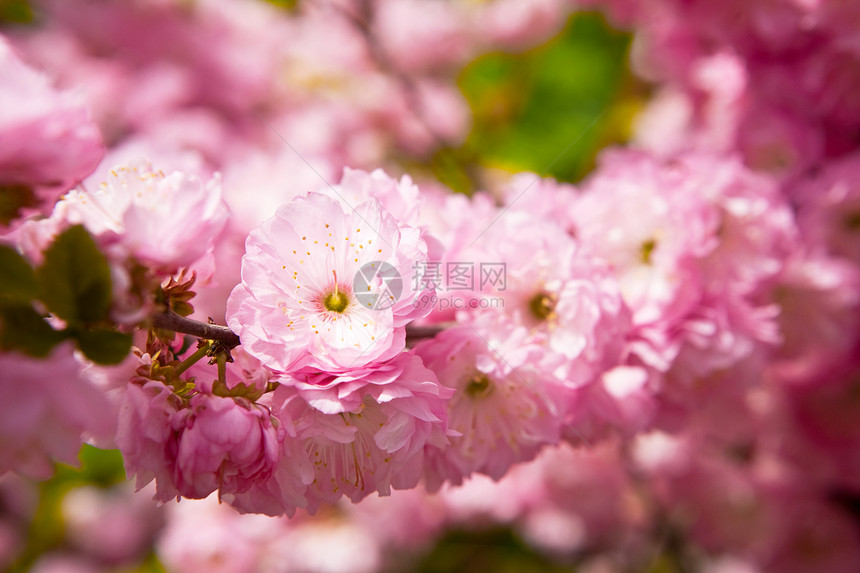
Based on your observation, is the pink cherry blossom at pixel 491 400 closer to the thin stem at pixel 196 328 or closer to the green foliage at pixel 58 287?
the thin stem at pixel 196 328

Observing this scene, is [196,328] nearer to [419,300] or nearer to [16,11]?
[419,300]

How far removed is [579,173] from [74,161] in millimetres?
1126

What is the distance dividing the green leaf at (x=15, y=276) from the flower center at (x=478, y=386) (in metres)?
0.38

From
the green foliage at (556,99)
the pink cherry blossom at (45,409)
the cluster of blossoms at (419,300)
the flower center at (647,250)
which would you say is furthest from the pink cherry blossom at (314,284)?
the green foliage at (556,99)

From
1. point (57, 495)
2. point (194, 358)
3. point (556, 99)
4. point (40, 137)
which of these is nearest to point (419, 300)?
point (194, 358)

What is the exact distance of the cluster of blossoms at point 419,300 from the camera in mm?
447

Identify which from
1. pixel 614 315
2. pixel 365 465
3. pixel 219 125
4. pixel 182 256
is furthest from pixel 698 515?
pixel 219 125

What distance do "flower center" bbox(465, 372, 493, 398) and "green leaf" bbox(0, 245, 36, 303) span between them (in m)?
0.38

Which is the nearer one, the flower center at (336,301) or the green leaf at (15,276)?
the green leaf at (15,276)

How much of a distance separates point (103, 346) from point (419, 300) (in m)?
0.23

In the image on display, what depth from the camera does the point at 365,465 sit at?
0.53 meters

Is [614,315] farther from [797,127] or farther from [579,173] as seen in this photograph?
[579,173]

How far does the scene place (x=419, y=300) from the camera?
47 cm

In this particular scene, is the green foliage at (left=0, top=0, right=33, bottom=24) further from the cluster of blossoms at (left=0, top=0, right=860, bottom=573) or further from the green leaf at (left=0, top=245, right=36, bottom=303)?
the green leaf at (left=0, top=245, right=36, bottom=303)
